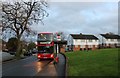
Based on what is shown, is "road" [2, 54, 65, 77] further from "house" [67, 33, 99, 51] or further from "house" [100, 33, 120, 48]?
"house" [100, 33, 120, 48]

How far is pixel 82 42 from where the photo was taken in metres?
132

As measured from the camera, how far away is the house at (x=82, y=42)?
129125mm

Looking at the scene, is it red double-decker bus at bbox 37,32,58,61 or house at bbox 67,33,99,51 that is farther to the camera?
house at bbox 67,33,99,51

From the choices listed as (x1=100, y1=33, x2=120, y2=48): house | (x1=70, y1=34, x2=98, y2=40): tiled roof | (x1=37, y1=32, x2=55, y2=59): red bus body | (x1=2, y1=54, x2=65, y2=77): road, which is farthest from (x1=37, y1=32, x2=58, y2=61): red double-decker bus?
(x1=100, y1=33, x2=120, y2=48): house

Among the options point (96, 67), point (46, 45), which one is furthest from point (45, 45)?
point (96, 67)

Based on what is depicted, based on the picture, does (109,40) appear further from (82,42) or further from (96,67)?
(96,67)

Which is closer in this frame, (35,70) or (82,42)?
(35,70)

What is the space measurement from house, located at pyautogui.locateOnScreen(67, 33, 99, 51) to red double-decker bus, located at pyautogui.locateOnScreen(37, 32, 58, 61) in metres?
84.2

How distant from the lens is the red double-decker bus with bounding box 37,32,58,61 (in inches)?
1612

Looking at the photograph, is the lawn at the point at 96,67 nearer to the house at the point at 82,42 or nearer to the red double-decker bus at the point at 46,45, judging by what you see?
the red double-decker bus at the point at 46,45

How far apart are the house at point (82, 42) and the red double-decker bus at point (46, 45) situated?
84191 millimetres

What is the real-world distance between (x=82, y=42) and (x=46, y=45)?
91.2m

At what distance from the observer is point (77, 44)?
129 meters

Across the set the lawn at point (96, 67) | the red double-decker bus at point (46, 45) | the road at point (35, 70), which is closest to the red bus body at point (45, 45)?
the red double-decker bus at point (46, 45)
